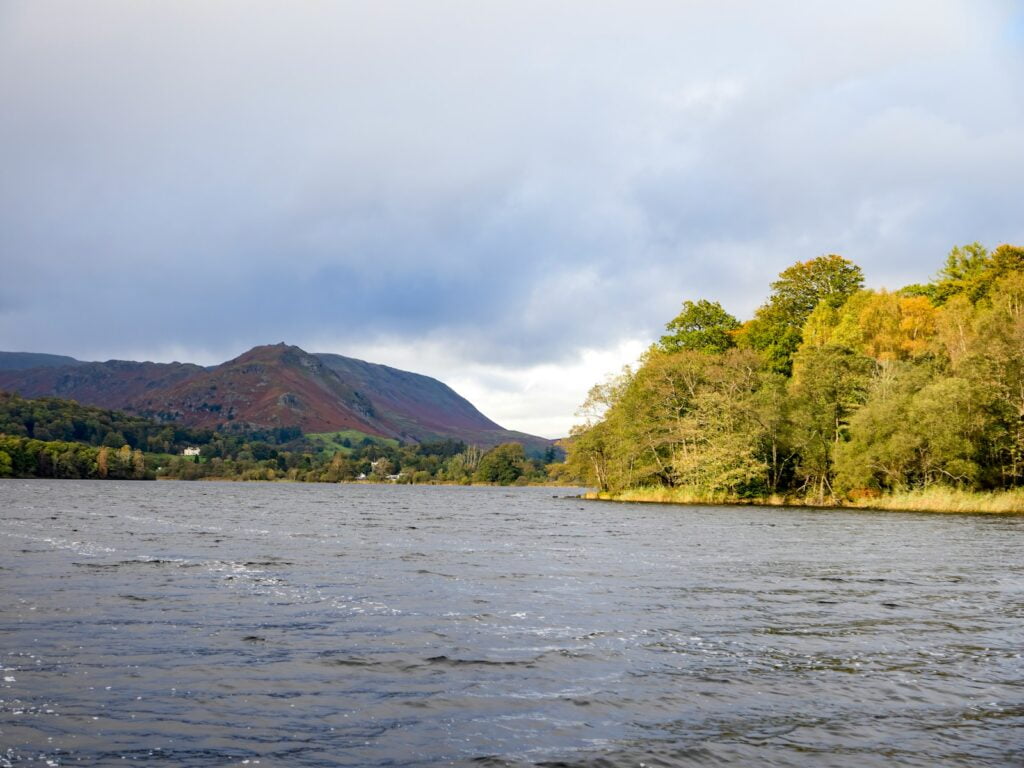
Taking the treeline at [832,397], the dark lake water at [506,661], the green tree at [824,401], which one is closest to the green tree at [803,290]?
the treeline at [832,397]

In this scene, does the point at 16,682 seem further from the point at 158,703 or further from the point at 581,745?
the point at 581,745

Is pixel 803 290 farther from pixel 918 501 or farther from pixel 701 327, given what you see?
pixel 918 501

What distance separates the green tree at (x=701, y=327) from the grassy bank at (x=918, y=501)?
32598mm

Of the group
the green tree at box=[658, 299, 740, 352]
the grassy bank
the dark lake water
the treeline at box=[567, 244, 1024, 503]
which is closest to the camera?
the dark lake water

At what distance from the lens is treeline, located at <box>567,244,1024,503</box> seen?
76.4m

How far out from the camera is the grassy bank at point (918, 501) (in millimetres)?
72188

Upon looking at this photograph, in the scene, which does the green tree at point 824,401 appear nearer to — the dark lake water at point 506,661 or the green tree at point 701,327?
the green tree at point 701,327

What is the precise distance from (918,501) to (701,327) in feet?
187

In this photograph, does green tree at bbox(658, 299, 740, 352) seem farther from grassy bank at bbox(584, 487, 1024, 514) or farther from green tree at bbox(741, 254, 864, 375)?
grassy bank at bbox(584, 487, 1024, 514)

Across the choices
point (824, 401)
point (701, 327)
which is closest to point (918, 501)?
point (824, 401)

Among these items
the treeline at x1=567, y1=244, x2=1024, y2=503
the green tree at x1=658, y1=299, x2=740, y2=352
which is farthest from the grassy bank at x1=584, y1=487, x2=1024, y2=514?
the green tree at x1=658, y1=299, x2=740, y2=352

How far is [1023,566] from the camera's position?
1260 inches

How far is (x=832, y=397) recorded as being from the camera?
93.2 meters

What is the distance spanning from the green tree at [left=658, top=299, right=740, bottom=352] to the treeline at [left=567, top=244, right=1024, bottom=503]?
21 cm
